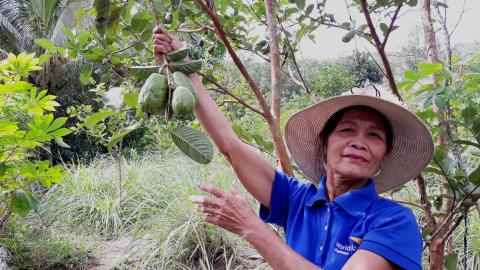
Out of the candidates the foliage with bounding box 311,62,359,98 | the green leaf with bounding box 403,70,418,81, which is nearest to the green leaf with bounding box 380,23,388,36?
the green leaf with bounding box 403,70,418,81

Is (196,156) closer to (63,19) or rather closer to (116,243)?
(116,243)

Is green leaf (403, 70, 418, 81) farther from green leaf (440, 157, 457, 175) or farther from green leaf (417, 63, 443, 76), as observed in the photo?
green leaf (440, 157, 457, 175)

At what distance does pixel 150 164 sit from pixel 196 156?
17.3ft

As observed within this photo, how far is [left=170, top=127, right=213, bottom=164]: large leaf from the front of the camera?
0.72m

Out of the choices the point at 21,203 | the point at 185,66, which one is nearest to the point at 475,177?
the point at 185,66

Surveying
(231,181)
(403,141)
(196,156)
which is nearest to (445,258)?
(403,141)

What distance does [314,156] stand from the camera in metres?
1.32

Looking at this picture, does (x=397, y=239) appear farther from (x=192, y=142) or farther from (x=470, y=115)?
(x=192, y=142)

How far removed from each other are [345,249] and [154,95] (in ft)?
1.86

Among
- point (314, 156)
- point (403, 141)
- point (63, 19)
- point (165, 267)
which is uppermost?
point (63, 19)

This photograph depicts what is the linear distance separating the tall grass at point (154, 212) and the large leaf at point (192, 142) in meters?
2.65

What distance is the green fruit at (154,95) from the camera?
689mm

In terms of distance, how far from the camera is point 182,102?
2.22 ft

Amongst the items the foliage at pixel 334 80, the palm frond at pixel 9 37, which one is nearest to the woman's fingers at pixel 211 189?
the foliage at pixel 334 80
